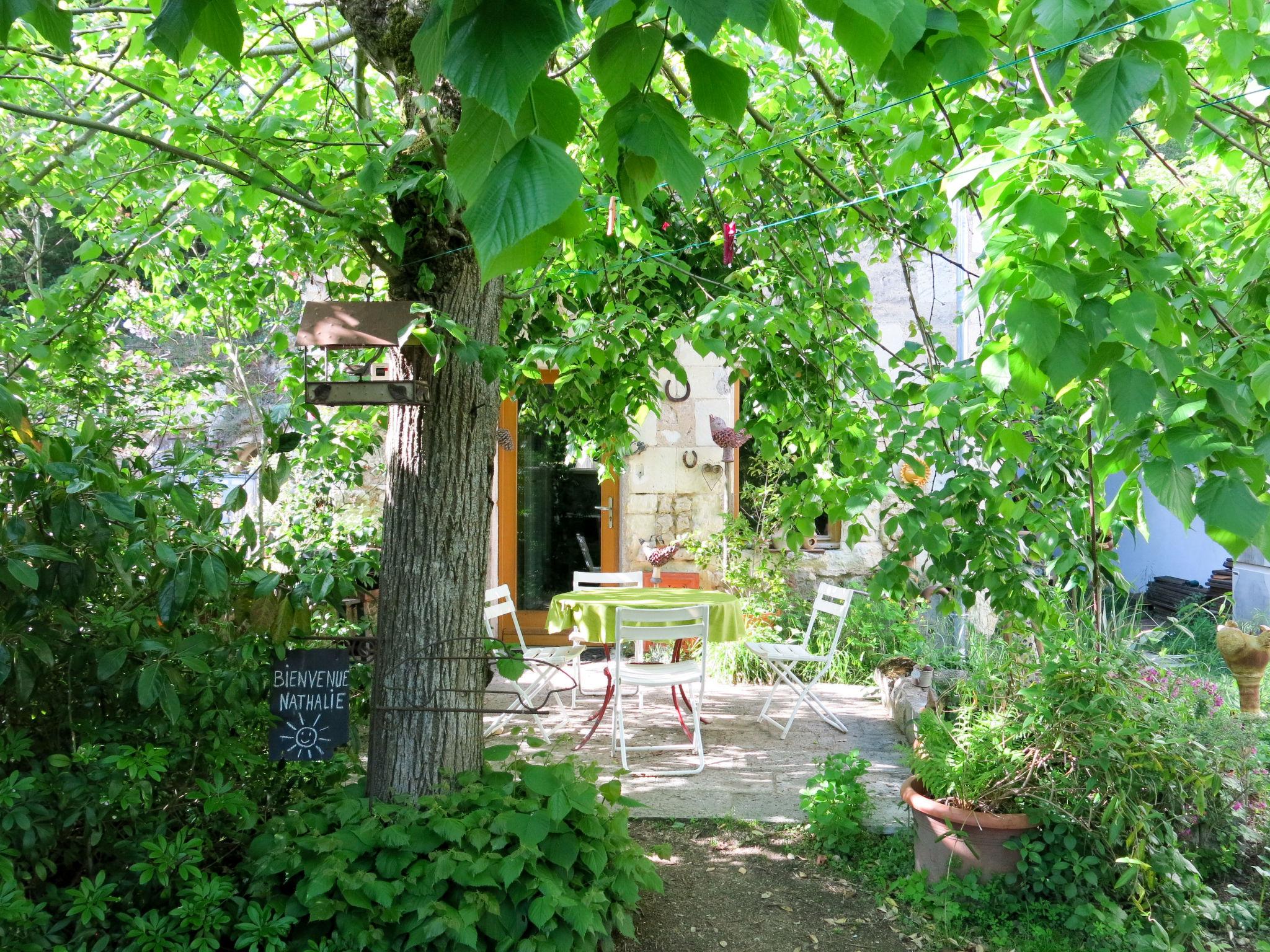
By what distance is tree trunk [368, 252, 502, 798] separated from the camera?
2742 mm

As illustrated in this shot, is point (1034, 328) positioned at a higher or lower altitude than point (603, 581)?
higher

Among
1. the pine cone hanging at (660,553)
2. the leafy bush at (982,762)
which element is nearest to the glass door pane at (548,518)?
the pine cone hanging at (660,553)

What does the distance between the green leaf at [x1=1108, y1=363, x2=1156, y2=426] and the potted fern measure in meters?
2.27

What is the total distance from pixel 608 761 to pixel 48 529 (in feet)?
9.96

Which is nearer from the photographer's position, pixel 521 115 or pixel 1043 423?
pixel 521 115

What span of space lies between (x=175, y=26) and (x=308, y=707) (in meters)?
2.26

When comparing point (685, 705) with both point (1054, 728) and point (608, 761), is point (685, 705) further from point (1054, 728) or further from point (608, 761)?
point (1054, 728)

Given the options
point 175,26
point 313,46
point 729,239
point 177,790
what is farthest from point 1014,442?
point 313,46

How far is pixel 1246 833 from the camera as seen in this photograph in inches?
125

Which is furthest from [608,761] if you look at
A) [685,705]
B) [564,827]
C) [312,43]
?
[312,43]

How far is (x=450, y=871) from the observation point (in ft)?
7.91

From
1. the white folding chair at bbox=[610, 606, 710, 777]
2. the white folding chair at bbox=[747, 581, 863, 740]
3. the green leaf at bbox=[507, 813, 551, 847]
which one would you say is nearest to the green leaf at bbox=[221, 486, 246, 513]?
the green leaf at bbox=[507, 813, 551, 847]

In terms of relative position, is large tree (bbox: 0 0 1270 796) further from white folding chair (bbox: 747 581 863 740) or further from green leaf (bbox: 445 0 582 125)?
white folding chair (bbox: 747 581 863 740)

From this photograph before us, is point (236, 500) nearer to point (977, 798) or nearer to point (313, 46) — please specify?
point (313, 46)
